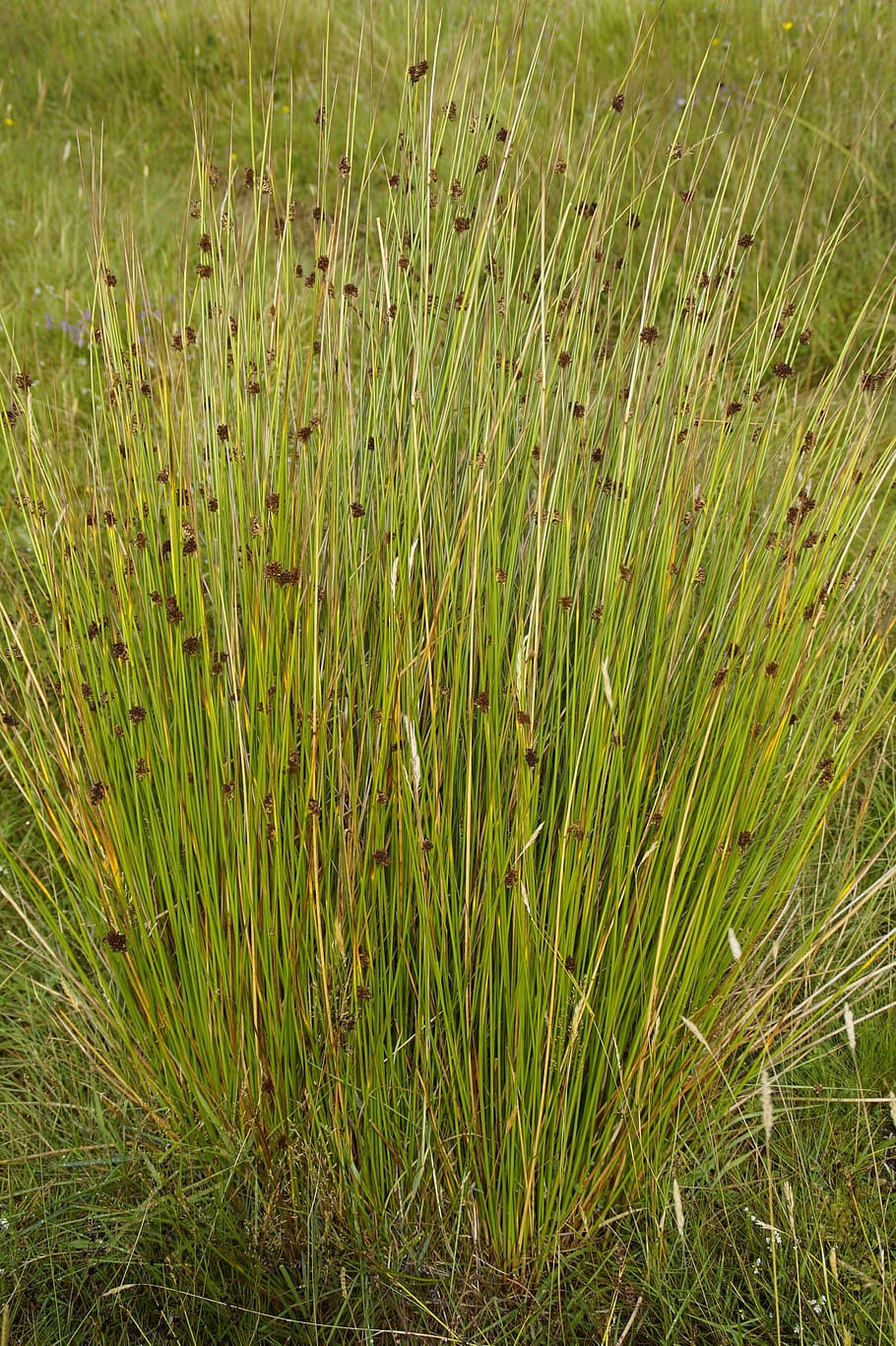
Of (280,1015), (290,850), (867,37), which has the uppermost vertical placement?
(867,37)

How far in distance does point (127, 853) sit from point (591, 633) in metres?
0.75

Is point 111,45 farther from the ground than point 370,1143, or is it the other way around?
point 111,45

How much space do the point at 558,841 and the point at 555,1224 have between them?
1.68 ft

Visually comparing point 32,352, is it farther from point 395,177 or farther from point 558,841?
point 558,841

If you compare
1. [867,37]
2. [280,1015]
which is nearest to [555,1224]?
[280,1015]

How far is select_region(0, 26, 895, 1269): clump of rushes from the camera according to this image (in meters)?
1.51

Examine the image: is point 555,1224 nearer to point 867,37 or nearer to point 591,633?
point 591,633

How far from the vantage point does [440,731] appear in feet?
5.25

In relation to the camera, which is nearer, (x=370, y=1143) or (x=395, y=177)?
(x=370, y=1143)

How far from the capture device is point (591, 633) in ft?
5.29

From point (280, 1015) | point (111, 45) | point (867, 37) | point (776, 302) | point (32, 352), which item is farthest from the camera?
point (111, 45)

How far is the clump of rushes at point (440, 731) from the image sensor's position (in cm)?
151

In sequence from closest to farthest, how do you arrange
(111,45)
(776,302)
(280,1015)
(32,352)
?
(280,1015), (776,302), (32,352), (111,45)

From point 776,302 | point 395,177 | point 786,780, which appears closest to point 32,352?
point 395,177
